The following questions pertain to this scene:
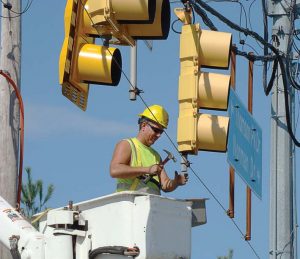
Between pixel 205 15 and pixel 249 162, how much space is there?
171cm

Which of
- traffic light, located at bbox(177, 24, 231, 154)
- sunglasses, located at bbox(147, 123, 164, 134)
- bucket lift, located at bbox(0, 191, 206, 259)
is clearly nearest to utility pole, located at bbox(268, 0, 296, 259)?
traffic light, located at bbox(177, 24, 231, 154)

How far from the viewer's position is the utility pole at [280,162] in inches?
602

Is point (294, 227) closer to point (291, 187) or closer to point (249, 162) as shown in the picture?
point (291, 187)

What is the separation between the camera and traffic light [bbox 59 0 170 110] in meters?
9.73

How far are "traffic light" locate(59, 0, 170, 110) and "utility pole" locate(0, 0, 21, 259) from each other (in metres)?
1.31

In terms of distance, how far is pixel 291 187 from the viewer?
51.4ft

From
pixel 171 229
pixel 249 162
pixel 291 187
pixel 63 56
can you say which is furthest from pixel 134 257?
pixel 291 187

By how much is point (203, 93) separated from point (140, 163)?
1.32 m

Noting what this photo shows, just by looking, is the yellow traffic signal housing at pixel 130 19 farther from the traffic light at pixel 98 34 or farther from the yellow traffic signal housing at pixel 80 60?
the yellow traffic signal housing at pixel 80 60

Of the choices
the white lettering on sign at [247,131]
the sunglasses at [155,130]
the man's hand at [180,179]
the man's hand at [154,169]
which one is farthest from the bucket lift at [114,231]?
the white lettering on sign at [247,131]

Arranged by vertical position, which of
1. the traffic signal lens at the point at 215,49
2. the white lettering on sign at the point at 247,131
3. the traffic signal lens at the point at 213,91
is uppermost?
the traffic signal lens at the point at 215,49

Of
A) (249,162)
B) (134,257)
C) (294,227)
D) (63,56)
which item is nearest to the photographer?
(134,257)

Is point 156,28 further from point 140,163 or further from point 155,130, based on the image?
point 140,163

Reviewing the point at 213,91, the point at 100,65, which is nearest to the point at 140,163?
the point at 100,65
